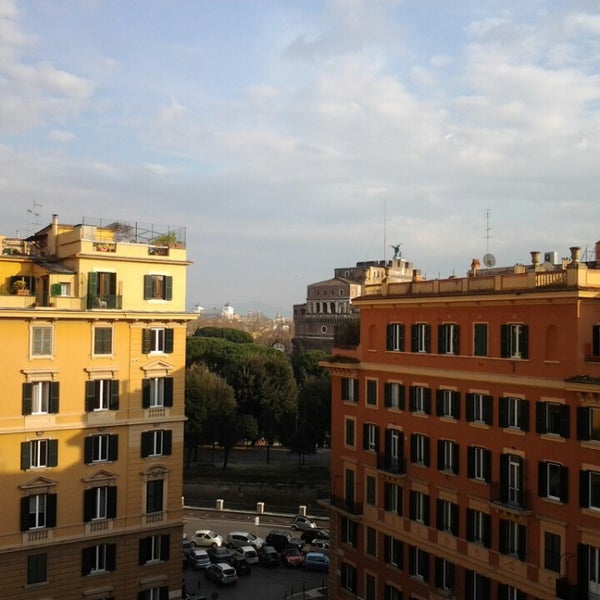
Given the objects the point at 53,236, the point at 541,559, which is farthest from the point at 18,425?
the point at 541,559

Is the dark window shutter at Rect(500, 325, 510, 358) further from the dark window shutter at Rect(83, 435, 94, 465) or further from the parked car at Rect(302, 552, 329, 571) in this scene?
the parked car at Rect(302, 552, 329, 571)

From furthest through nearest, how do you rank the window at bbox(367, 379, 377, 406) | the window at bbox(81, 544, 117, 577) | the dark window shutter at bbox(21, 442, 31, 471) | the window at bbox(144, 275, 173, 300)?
the window at bbox(367, 379, 377, 406), the window at bbox(144, 275, 173, 300), the window at bbox(81, 544, 117, 577), the dark window shutter at bbox(21, 442, 31, 471)

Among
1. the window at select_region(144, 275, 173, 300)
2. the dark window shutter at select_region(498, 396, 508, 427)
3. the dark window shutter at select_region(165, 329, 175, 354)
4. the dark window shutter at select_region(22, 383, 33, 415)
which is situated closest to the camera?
the dark window shutter at select_region(498, 396, 508, 427)

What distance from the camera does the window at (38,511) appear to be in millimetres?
32469

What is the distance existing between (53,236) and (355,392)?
60.8 ft

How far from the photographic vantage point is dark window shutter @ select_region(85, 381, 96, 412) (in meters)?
34.5

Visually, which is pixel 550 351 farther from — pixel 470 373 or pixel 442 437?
pixel 442 437

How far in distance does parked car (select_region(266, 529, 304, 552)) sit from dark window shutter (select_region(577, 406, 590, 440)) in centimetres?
3197

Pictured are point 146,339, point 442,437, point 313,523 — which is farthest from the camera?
point 313,523

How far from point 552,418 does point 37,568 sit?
23.8 metres

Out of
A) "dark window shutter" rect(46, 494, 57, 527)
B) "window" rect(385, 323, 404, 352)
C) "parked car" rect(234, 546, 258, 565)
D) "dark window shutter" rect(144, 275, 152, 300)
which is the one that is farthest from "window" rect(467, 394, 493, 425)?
"parked car" rect(234, 546, 258, 565)

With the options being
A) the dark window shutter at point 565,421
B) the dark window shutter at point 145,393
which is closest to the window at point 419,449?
the dark window shutter at point 565,421

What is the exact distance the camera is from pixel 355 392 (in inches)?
1587

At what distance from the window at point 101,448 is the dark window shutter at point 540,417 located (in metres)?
19.7
